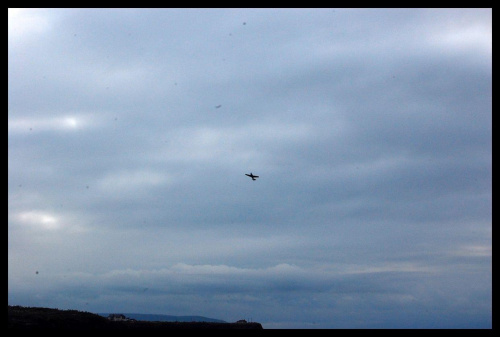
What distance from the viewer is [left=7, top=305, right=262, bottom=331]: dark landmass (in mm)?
83188

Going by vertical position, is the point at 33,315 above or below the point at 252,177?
below

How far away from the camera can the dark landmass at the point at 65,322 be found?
83.2 m

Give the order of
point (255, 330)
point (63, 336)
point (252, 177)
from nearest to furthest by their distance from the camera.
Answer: point (63, 336)
point (252, 177)
point (255, 330)

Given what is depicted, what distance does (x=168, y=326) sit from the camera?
10850 centimetres

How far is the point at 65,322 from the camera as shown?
90.0 meters
